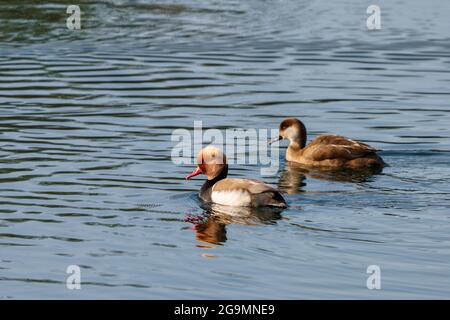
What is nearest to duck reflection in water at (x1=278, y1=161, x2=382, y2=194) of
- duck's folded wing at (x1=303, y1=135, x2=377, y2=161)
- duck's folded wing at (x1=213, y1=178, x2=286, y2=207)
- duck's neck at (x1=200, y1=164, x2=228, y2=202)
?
duck's folded wing at (x1=303, y1=135, x2=377, y2=161)

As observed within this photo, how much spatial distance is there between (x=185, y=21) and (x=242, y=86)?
327 inches

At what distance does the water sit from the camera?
12695 millimetres

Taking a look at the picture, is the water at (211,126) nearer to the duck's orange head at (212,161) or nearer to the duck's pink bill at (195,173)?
the duck's pink bill at (195,173)

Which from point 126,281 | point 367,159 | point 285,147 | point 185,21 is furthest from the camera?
point 185,21

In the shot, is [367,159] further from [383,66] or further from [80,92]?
[383,66]

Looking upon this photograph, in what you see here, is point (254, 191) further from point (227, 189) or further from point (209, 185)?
point (209, 185)

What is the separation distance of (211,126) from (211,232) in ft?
21.4

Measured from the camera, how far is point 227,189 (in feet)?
51.8

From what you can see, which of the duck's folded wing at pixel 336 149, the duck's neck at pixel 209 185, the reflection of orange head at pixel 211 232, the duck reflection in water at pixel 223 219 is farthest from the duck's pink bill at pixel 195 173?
the duck's folded wing at pixel 336 149

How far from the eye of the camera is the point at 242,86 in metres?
24.5

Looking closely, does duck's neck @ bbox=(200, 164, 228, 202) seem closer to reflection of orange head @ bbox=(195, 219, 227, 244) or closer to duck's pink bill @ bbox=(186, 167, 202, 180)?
duck's pink bill @ bbox=(186, 167, 202, 180)

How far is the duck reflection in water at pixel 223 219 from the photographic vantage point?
14.3 meters

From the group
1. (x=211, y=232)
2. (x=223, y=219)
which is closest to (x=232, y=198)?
(x=223, y=219)
